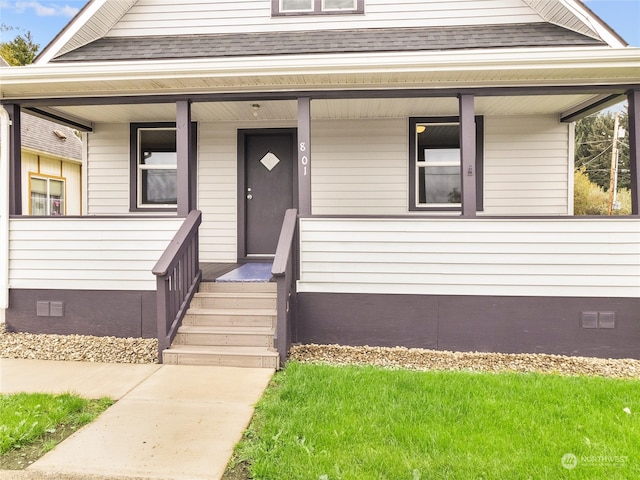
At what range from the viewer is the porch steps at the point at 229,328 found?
4.09 m

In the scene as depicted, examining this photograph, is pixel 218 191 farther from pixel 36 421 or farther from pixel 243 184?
pixel 36 421

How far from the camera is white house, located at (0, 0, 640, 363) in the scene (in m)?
4.69

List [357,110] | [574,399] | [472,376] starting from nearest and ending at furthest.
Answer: [574,399] < [472,376] < [357,110]

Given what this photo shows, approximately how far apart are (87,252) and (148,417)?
3.11m

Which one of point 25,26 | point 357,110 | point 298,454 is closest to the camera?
point 298,454

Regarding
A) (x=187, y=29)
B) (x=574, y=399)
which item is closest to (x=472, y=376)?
(x=574, y=399)

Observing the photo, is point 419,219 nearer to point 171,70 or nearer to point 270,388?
point 270,388

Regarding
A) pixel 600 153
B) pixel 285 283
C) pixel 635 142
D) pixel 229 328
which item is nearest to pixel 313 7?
pixel 285 283

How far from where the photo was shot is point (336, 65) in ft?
15.1

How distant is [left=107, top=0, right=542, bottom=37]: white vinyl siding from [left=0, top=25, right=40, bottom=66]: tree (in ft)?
84.5

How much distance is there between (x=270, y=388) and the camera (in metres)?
3.52

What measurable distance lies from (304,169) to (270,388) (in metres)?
2.63

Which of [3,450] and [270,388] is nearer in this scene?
[3,450]

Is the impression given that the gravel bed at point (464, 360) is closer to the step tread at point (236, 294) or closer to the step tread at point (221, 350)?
the step tread at point (221, 350)
